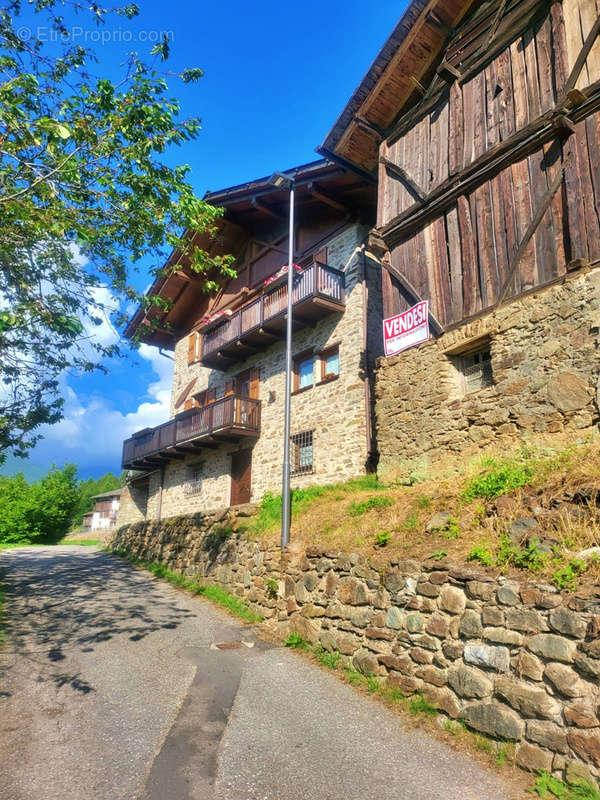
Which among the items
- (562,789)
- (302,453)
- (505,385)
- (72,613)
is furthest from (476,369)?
(72,613)

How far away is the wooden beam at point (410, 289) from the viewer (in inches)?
410

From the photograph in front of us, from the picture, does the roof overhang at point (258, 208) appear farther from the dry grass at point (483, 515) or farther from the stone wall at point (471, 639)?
the stone wall at point (471, 639)


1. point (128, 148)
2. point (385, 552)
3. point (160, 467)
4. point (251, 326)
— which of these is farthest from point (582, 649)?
point (160, 467)

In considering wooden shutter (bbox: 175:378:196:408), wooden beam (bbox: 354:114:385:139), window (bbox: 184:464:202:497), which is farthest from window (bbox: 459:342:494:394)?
wooden shutter (bbox: 175:378:196:408)

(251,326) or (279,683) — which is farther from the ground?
(251,326)

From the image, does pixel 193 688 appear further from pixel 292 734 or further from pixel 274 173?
pixel 274 173

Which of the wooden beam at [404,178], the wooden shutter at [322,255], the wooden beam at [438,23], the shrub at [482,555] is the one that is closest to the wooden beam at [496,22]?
the wooden beam at [438,23]

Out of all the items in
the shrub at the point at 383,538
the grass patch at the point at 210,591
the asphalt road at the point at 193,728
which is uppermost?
the shrub at the point at 383,538

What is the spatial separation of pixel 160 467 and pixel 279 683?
18317mm

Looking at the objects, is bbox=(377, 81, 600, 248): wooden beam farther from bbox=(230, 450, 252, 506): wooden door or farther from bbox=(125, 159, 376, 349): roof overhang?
bbox=(230, 450, 252, 506): wooden door

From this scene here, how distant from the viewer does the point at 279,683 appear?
6.58 meters

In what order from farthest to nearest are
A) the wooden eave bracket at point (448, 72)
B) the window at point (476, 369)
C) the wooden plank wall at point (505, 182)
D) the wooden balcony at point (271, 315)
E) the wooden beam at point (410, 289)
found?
the wooden balcony at point (271, 315)
the wooden eave bracket at point (448, 72)
the wooden beam at point (410, 289)
the window at point (476, 369)
the wooden plank wall at point (505, 182)

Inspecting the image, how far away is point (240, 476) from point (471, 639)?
1338 cm

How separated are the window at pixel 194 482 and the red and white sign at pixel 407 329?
11805 mm
